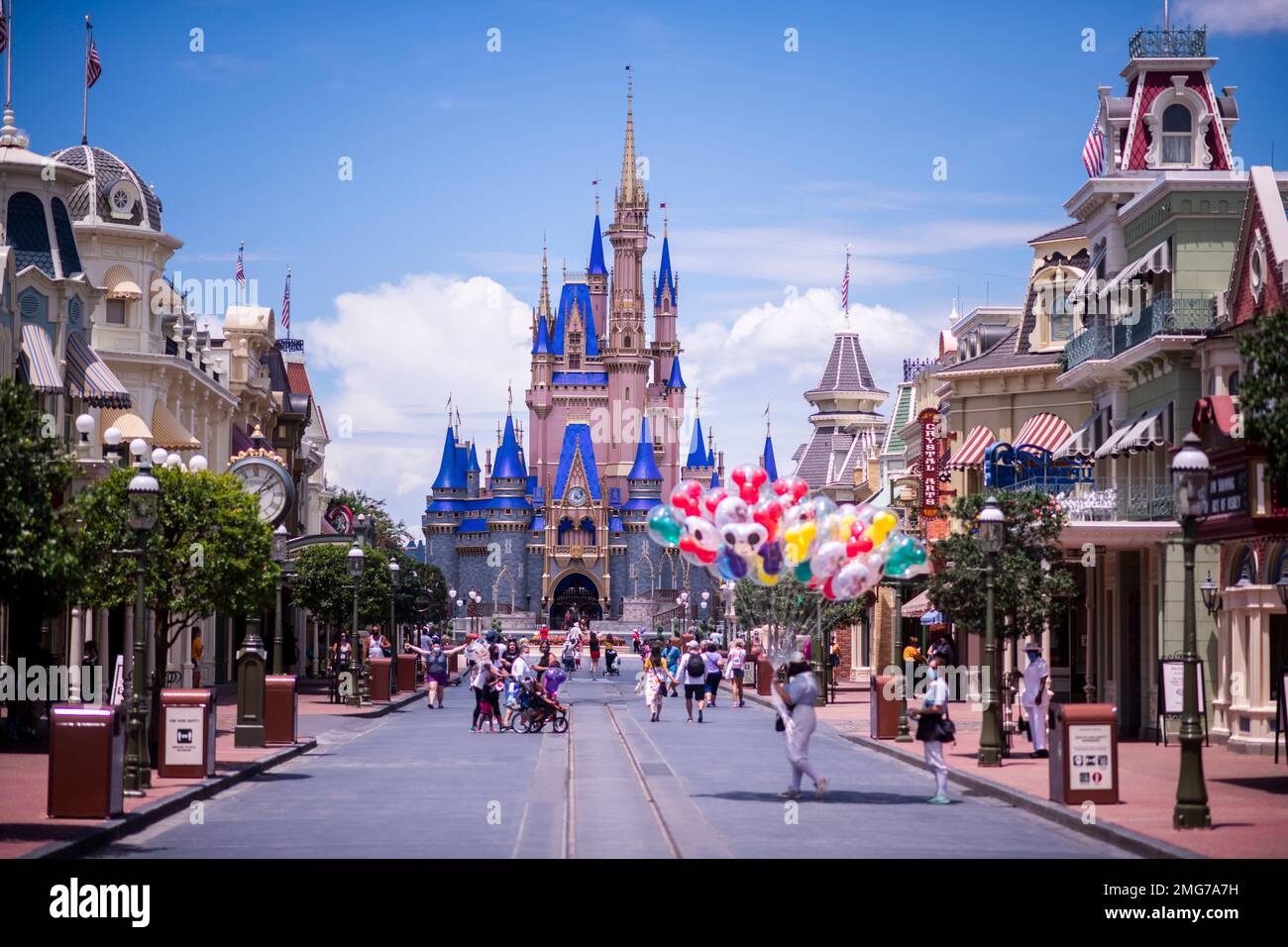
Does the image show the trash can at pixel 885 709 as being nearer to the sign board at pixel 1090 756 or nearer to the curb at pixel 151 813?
the curb at pixel 151 813

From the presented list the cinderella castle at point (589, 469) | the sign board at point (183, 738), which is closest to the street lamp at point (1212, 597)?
the sign board at point (183, 738)

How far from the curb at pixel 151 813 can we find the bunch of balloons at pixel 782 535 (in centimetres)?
608

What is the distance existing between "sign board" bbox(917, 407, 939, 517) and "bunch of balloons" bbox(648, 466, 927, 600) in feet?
102

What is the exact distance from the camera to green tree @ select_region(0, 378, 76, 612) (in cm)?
1855

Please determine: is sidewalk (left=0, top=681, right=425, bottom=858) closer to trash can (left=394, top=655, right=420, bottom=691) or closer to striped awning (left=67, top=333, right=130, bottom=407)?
striped awning (left=67, top=333, right=130, bottom=407)

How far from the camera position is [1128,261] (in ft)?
125

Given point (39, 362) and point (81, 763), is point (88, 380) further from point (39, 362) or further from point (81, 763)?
point (81, 763)

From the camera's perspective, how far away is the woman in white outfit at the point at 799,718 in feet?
71.2

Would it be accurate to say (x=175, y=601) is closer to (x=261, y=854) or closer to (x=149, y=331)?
(x=261, y=854)

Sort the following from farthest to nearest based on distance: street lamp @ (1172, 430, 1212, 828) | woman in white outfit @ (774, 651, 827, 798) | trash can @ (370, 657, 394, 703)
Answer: trash can @ (370, 657, 394, 703) < woman in white outfit @ (774, 651, 827, 798) < street lamp @ (1172, 430, 1212, 828)

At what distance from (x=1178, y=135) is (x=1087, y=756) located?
898 inches

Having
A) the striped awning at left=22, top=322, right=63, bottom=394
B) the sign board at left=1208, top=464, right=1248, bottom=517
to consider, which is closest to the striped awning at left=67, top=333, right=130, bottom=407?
the striped awning at left=22, top=322, right=63, bottom=394

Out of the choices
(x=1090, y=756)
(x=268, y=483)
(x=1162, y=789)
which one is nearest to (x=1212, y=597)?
(x=1162, y=789)
